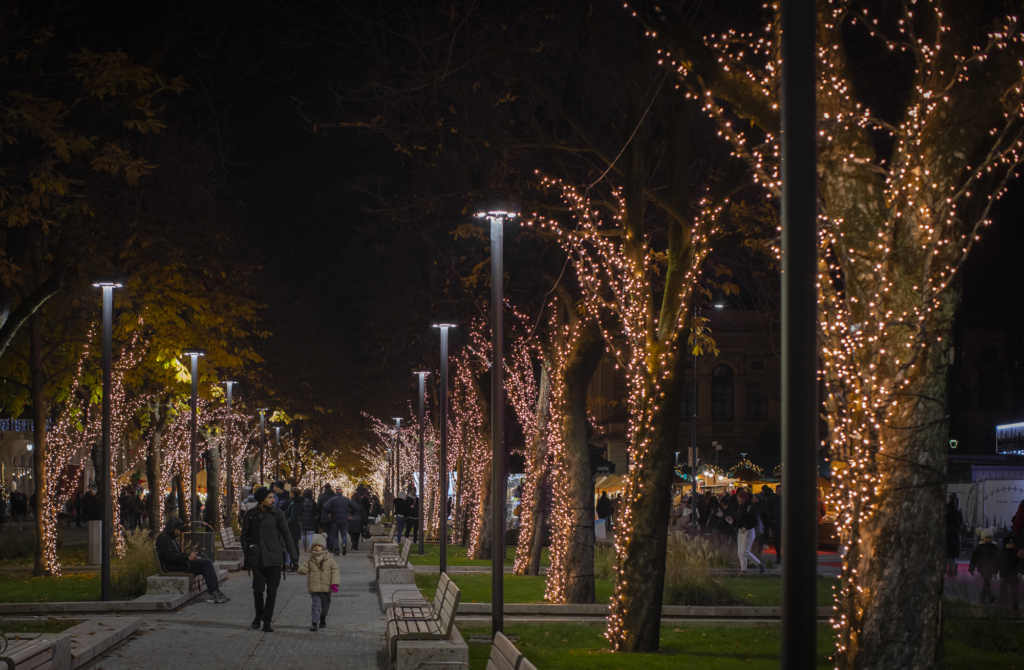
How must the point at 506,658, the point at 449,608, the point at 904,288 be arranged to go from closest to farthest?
1. the point at 506,658
2. the point at 904,288
3. the point at 449,608

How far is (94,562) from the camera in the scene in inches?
1072

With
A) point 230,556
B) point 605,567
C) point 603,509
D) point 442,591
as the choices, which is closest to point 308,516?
point 230,556

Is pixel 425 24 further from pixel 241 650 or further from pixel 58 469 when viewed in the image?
pixel 58 469

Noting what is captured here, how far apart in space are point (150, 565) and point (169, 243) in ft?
18.3

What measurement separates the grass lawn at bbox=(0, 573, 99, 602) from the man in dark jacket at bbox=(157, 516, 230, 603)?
122 cm

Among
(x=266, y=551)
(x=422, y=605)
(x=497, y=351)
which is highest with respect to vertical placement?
(x=497, y=351)

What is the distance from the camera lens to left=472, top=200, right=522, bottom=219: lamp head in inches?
587

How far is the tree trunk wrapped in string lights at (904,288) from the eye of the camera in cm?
853

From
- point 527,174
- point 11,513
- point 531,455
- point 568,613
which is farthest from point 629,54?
point 11,513

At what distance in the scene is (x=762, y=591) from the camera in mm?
21797

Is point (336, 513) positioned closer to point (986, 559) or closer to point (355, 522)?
point (355, 522)

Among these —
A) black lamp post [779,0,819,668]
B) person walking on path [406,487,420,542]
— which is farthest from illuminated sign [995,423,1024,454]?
black lamp post [779,0,819,668]

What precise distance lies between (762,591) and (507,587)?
481 centimetres

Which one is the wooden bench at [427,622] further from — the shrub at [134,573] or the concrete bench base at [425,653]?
the shrub at [134,573]
